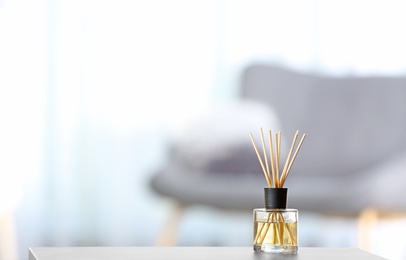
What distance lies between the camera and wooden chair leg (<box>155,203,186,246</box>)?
11.2 feet

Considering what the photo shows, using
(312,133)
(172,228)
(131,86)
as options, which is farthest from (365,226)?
(131,86)

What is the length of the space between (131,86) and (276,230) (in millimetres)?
2361

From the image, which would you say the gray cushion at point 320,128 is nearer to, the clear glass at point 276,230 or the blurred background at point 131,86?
the blurred background at point 131,86

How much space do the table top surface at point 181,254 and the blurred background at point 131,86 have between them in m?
2.12

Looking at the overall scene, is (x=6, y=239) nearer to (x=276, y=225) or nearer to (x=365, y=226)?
(x=365, y=226)

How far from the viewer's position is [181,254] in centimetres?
142

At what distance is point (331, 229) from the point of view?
12.6ft

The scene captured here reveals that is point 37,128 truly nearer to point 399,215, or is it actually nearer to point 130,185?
point 130,185

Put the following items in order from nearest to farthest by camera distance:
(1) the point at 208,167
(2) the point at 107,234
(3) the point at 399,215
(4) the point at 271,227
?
(4) the point at 271,227 → (3) the point at 399,215 → (1) the point at 208,167 → (2) the point at 107,234

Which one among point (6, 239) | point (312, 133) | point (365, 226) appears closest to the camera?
point (365, 226)

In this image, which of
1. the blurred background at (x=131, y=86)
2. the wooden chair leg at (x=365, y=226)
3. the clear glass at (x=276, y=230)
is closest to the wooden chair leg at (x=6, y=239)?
the blurred background at (x=131, y=86)

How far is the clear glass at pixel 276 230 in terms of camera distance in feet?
4.67

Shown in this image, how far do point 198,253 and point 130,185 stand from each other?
2.30 meters

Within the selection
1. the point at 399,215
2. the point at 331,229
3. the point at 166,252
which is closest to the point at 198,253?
the point at 166,252
